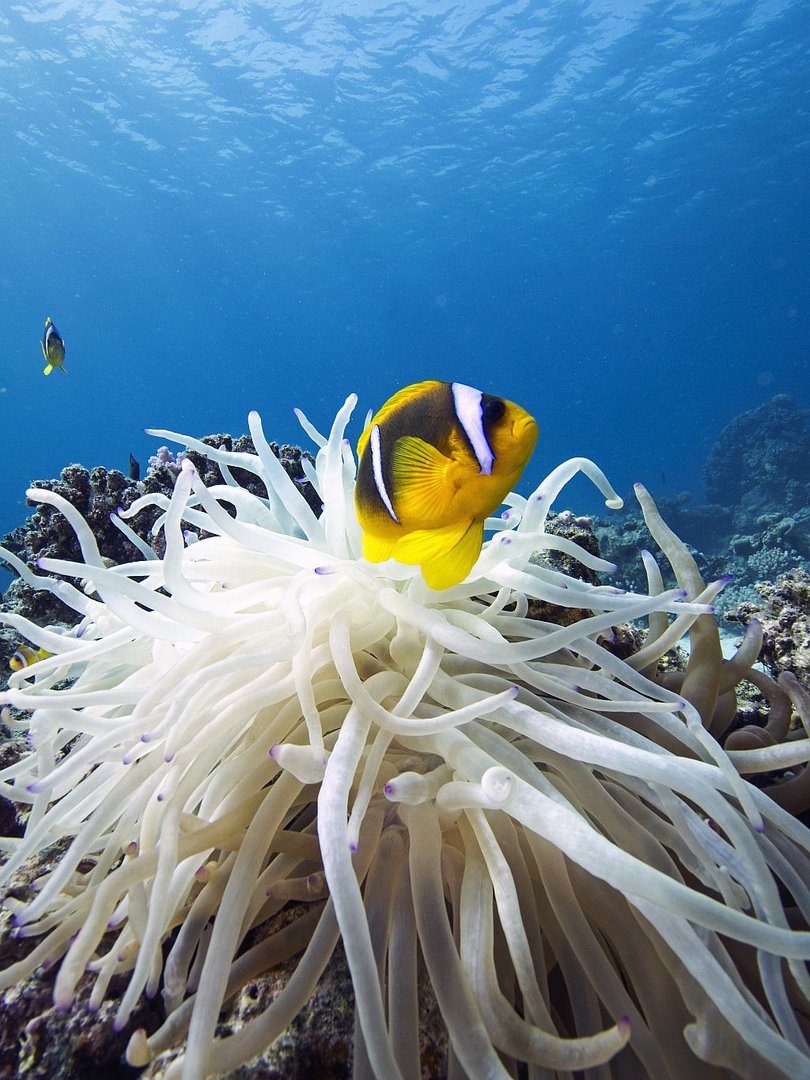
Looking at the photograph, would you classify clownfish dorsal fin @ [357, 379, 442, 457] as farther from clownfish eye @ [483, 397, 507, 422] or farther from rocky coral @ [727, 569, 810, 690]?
rocky coral @ [727, 569, 810, 690]

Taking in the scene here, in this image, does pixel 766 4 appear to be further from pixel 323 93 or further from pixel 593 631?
pixel 593 631

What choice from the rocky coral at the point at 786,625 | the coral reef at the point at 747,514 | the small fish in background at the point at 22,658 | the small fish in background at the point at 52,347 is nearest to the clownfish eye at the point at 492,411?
the rocky coral at the point at 786,625

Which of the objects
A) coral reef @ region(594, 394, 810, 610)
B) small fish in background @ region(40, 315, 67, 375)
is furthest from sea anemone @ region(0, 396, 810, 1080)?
coral reef @ region(594, 394, 810, 610)

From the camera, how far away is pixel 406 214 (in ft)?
143

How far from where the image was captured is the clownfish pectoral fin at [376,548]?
1084 millimetres

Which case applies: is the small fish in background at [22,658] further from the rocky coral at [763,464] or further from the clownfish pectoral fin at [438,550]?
the rocky coral at [763,464]

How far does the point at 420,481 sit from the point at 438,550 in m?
0.12

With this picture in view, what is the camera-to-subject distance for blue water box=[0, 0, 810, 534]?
2488 cm

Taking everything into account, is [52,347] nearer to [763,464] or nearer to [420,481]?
[420,481]

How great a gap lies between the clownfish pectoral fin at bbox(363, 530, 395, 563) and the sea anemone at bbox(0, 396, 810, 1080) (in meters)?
0.16

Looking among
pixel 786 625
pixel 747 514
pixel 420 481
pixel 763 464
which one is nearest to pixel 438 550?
pixel 420 481

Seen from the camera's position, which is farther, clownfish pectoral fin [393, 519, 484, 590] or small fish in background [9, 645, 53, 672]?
small fish in background [9, 645, 53, 672]

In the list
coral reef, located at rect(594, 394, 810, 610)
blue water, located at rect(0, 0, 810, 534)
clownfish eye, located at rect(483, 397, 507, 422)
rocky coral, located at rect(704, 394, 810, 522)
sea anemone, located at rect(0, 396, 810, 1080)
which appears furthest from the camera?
blue water, located at rect(0, 0, 810, 534)

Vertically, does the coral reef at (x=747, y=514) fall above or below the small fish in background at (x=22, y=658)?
above
